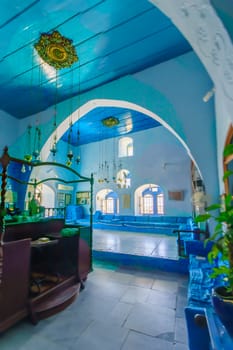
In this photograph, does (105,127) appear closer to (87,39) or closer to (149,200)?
(149,200)

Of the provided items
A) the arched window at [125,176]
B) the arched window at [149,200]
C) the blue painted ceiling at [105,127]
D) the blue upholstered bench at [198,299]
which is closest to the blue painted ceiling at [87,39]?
the blue painted ceiling at [105,127]

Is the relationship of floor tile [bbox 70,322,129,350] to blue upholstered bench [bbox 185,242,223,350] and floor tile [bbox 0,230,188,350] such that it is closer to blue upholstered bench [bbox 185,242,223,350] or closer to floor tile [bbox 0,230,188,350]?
floor tile [bbox 0,230,188,350]

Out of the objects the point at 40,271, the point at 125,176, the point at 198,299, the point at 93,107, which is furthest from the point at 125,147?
the point at 198,299

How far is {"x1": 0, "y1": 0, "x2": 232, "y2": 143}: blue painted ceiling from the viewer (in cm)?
292

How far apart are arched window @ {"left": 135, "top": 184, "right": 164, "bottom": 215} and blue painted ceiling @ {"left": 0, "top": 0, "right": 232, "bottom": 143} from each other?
21.8ft

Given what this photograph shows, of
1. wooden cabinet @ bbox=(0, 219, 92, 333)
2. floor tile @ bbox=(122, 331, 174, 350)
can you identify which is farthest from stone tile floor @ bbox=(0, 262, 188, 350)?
wooden cabinet @ bbox=(0, 219, 92, 333)

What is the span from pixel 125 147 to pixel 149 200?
3.54m

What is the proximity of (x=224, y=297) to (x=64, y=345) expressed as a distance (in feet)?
5.57

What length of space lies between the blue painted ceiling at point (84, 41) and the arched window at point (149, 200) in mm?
6644

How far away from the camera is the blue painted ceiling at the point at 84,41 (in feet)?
9.59

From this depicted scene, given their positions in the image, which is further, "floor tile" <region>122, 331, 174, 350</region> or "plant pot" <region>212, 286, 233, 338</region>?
"floor tile" <region>122, 331, 174, 350</region>

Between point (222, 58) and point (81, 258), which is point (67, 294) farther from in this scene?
point (222, 58)

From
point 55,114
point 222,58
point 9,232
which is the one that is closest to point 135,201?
point 55,114

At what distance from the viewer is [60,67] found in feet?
13.1
